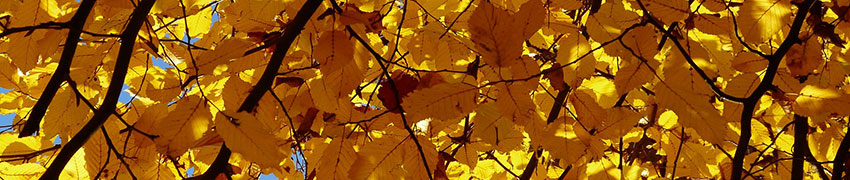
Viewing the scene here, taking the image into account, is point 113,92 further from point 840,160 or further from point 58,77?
point 840,160

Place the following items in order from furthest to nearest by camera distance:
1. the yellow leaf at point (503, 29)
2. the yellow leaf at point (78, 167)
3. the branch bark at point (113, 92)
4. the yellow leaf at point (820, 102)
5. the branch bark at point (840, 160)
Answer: the branch bark at point (840, 160)
the yellow leaf at point (78, 167)
the yellow leaf at point (820, 102)
the branch bark at point (113, 92)
the yellow leaf at point (503, 29)

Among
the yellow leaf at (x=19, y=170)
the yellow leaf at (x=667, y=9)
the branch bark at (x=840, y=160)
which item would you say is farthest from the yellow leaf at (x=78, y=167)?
the branch bark at (x=840, y=160)

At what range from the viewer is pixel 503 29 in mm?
748

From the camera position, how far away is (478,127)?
1.03 m

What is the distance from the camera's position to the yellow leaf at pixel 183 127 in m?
0.82

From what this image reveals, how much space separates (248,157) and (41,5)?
1.84ft

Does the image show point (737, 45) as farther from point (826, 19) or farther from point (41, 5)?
point (41, 5)

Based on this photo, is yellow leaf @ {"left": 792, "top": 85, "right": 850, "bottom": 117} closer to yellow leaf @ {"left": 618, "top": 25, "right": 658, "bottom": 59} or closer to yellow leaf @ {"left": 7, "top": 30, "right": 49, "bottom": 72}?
yellow leaf @ {"left": 618, "top": 25, "right": 658, "bottom": 59}

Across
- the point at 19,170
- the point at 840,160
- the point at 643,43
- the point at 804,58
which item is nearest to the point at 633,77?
the point at 643,43

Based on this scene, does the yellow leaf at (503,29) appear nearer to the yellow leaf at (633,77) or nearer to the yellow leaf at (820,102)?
the yellow leaf at (633,77)

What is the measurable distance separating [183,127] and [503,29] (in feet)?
1.51

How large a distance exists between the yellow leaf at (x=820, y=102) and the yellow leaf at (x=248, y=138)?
89cm

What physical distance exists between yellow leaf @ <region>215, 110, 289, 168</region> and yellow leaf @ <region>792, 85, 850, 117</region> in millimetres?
885

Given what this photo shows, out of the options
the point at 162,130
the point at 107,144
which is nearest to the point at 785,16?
the point at 162,130
